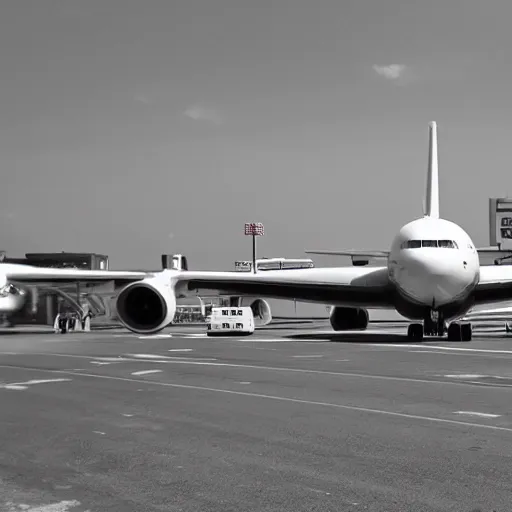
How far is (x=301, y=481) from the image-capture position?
22.9ft

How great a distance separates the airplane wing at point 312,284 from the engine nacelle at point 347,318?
5.92 meters

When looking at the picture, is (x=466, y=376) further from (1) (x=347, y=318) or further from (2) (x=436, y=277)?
(1) (x=347, y=318)

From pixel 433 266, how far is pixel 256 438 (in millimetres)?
18667

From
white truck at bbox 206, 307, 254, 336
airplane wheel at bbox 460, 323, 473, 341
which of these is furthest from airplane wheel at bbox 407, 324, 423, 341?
white truck at bbox 206, 307, 254, 336

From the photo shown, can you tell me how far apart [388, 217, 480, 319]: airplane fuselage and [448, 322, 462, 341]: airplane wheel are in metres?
0.60

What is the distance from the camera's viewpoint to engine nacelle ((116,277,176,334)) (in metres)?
30.7

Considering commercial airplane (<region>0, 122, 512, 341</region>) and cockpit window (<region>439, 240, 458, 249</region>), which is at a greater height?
cockpit window (<region>439, 240, 458, 249</region>)

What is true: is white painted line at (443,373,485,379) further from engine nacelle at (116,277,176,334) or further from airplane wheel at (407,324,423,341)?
engine nacelle at (116,277,176,334)

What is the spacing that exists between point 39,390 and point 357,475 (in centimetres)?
843

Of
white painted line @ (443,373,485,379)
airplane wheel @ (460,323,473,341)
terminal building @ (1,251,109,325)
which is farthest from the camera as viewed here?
terminal building @ (1,251,109,325)

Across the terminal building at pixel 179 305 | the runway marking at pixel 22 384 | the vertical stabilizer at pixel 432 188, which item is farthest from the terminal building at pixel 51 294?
the runway marking at pixel 22 384

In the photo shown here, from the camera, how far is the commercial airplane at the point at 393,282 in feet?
89.8

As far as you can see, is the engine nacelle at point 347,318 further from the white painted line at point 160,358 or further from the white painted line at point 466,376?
the white painted line at point 466,376

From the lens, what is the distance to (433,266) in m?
Answer: 26.8
